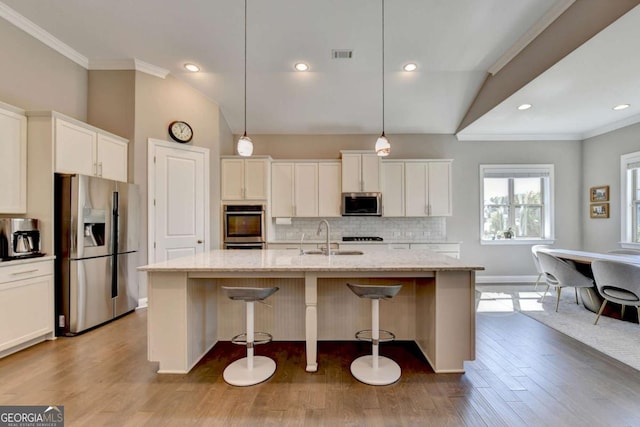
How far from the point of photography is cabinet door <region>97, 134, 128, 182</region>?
3.43m

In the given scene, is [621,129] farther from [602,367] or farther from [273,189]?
[273,189]

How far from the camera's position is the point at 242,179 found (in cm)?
474

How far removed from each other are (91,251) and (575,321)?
17.8 feet

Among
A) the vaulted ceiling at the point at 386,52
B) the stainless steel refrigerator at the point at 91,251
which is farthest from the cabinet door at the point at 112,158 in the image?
the vaulted ceiling at the point at 386,52

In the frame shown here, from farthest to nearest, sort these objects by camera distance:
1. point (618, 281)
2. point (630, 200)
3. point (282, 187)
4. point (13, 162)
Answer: point (282, 187)
point (630, 200)
point (618, 281)
point (13, 162)

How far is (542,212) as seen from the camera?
5449 millimetres

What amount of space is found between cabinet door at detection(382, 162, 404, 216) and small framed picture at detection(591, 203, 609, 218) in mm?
3377

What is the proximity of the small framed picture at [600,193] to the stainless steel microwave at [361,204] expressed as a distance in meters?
3.79

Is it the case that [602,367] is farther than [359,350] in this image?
No

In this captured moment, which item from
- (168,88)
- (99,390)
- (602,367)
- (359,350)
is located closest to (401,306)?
(359,350)

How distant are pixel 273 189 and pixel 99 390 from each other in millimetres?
3485

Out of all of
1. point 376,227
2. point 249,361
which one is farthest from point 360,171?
point 249,361

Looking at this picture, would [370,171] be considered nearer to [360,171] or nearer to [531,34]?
[360,171]

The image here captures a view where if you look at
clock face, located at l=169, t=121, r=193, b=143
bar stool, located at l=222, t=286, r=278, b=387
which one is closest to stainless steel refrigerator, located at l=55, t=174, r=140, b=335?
clock face, located at l=169, t=121, r=193, b=143
